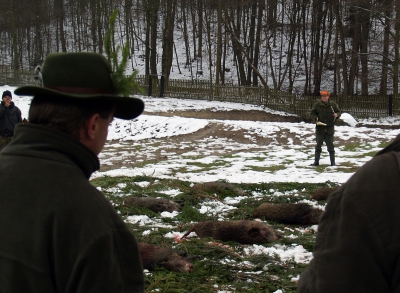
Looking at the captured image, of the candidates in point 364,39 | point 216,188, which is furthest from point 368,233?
point 364,39

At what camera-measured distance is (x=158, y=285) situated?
4.49m

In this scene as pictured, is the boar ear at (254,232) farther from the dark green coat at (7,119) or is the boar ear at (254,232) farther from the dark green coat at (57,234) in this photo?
the dark green coat at (7,119)

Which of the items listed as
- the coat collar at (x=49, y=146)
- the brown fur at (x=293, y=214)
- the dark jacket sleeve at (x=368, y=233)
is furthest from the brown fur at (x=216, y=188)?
the dark jacket sleeve at (x=368, y=233)

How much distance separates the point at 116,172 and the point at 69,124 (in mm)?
10524

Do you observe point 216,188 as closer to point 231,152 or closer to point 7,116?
point 7,116

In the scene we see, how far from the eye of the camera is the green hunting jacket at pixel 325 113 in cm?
1330

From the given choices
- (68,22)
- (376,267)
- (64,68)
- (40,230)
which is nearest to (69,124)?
(64,68)

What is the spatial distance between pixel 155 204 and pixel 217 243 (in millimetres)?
2270

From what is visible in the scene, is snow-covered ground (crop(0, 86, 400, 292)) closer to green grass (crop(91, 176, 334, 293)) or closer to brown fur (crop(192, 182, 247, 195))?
green grass (crop(91, 176, 334, 293))

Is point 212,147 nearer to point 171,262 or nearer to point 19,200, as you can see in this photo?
point 171,262

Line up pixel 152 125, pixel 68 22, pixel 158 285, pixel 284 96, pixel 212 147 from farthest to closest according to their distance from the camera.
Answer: pixel 68 22
pixel 284 96
pixel 152 125
pixel 212 147
pixel 158 285

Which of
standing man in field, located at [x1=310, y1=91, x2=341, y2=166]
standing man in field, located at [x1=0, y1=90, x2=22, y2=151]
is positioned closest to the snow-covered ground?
standing man in field, located at [x1=310, y1=91, x2=341, y2=166]

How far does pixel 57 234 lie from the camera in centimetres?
177

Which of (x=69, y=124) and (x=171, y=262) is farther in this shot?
(x=171, y=262)
